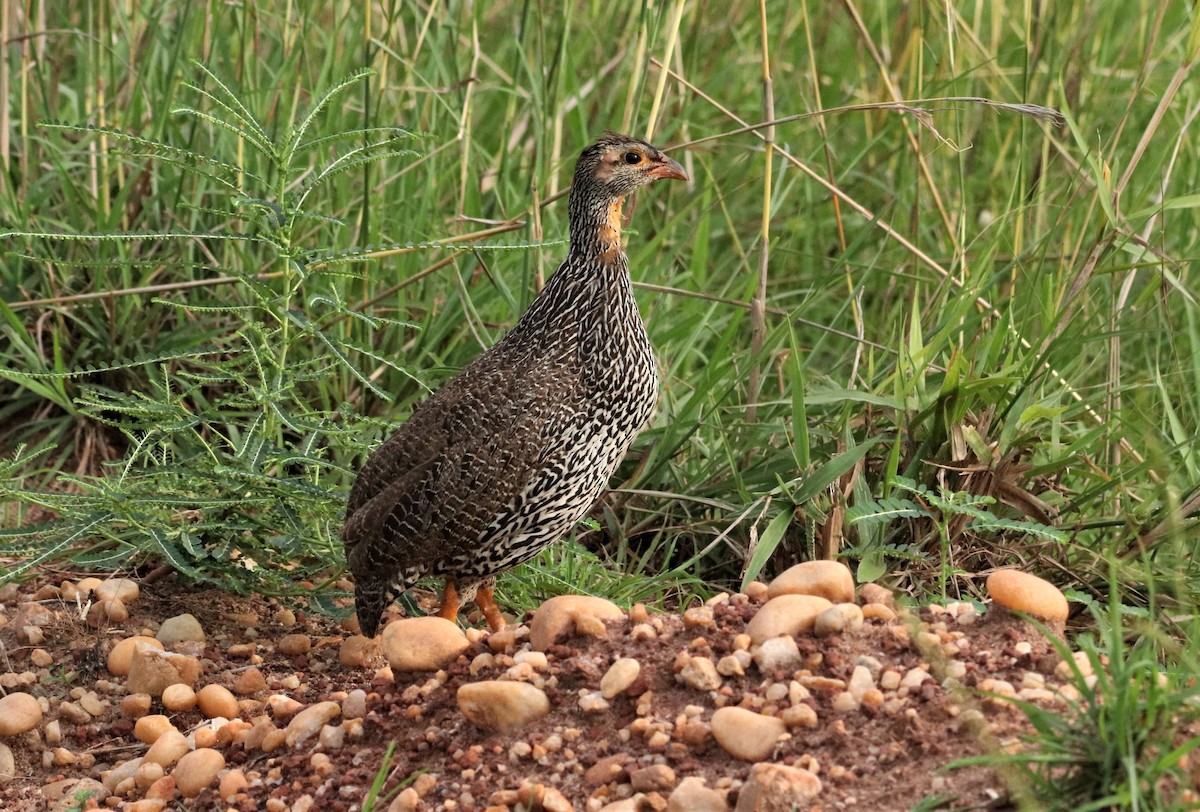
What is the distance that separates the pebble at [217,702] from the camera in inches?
149

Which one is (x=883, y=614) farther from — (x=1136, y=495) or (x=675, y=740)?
(x=1136, y=495)

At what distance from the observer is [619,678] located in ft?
10.2

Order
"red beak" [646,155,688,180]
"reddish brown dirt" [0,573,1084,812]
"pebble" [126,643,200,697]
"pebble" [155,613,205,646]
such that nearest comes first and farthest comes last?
1. "reddish brown dirt" [0,573,1084,812]
2. "pebble" [126,643,200,697]
3. "pebble" [155,613,205,646]
4. "red beak" [646,155,688,180]

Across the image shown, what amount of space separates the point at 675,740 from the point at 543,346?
60.9 inches

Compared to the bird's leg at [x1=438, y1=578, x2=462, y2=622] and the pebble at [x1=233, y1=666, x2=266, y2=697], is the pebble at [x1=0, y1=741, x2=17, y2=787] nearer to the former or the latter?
the pebble at [x1=233, y1=666, x2=266, y2=697]

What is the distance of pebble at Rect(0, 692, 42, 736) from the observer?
377 cm

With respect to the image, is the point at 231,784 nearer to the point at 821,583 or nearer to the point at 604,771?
the point at 604,771

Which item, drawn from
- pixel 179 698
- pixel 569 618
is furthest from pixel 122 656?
pixel 569 618

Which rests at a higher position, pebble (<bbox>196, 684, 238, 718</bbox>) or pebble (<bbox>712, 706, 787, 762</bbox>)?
pebble (<bbox>712, 706, 787, 762</bbox>)

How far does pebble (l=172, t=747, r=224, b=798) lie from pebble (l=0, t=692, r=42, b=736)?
605mm

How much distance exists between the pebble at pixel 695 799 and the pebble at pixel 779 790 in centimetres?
5

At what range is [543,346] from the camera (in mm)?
4199

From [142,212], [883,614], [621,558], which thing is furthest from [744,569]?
[142,212]

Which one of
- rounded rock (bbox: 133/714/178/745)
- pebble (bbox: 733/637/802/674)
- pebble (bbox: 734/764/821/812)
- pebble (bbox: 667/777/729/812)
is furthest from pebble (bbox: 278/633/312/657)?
pebble (bbox: 734/764/821/812)
